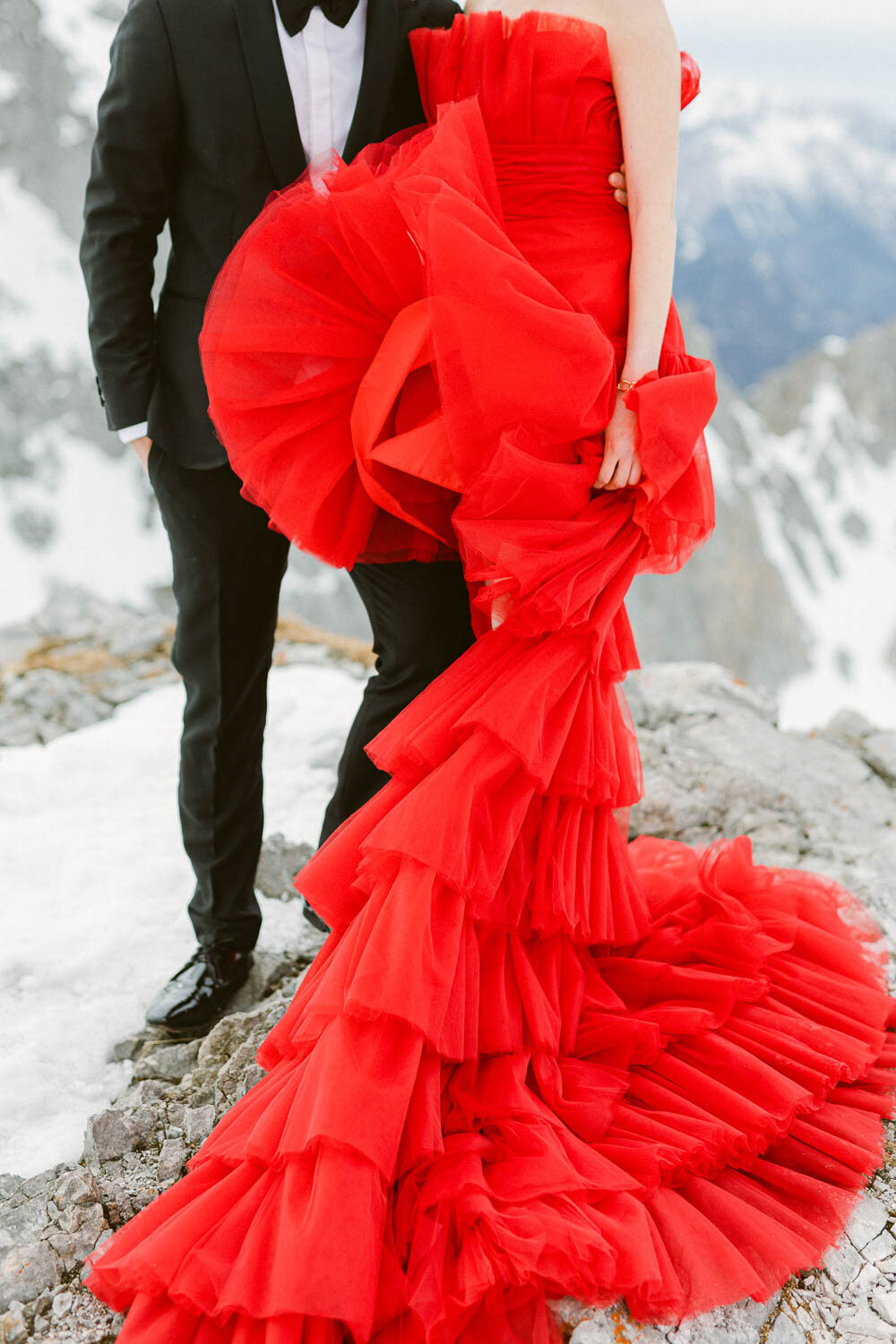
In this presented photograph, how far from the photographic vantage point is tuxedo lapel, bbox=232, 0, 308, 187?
1676mm

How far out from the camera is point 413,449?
1.58 m

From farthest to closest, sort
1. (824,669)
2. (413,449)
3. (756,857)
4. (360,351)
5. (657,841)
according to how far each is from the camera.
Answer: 1. (824,669)
2. (756,857)
3. (657,841)
4. (360,351)
5. (413,449)

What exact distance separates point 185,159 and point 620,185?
2.72 ft

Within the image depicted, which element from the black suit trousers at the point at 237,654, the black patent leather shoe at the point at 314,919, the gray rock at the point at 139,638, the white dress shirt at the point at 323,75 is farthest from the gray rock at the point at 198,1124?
the gray rock at the point at 139,638

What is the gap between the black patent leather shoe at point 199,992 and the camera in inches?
84.0

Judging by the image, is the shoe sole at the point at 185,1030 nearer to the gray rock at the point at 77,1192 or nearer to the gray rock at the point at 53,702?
the gray rock at the point at 77,1192

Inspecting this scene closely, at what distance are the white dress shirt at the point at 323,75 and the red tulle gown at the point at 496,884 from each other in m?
0.13

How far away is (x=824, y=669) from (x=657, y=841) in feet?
111

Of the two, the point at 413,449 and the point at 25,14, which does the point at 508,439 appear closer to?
the point at 413,449

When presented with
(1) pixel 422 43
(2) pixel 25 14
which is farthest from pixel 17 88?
(1) pixel 422 43

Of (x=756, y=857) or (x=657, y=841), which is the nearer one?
(x=657, y=841)

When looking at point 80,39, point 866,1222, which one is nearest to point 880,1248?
point 866,1222

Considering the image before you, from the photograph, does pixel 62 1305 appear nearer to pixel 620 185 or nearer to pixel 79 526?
pixel 620 185

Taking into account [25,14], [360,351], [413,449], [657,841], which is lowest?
[657,841]
